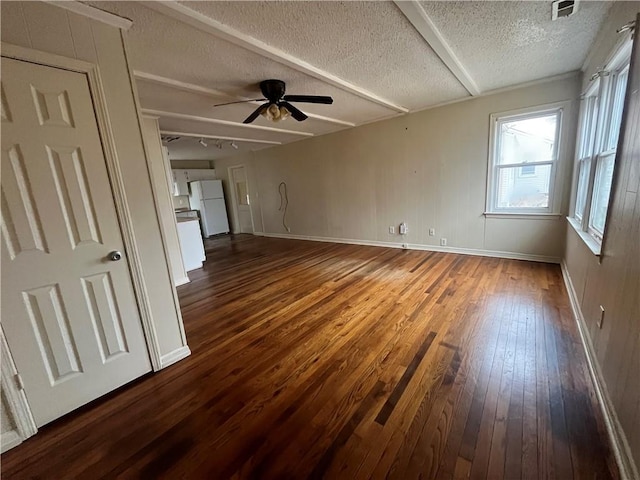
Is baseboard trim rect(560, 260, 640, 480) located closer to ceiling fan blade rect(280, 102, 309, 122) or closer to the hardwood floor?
the hardwood floor

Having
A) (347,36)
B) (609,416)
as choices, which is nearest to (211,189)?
(347,36)

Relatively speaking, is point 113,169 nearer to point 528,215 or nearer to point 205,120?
point 205,120

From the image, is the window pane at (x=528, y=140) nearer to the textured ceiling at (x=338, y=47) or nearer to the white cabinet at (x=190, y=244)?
the textured ceiling at (x=338, y=47)

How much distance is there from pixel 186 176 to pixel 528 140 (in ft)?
27.1

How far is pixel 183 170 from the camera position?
7945mm

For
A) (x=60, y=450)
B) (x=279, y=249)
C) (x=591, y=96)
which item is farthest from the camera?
(x=279, y=249)

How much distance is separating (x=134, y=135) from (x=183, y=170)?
6.85 meters

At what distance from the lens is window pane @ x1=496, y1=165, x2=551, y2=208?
3.73 m

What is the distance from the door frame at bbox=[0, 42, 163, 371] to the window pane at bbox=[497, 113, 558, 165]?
4699mm

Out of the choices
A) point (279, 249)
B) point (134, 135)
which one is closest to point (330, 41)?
point (134, 135)

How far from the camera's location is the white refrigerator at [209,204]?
801 centimetres

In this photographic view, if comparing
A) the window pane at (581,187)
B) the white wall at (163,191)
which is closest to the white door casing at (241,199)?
the white wall at (163,191)

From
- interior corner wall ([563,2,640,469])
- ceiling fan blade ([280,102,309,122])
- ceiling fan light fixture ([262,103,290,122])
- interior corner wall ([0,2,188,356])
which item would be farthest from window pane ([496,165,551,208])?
interior corner wall ([0,2,188,356])

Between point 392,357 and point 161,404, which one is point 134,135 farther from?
point 392,357
